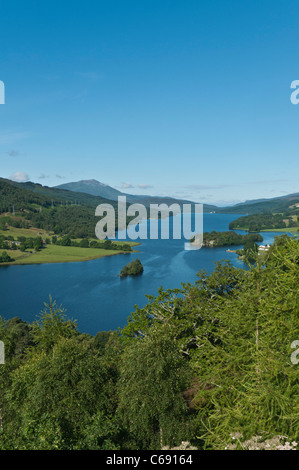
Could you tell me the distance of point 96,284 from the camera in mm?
56781

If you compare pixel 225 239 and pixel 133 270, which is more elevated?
pixel 225 239

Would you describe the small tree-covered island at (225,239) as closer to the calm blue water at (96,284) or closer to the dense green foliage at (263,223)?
the calm blue water at (96,284)

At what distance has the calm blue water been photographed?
43688 mm

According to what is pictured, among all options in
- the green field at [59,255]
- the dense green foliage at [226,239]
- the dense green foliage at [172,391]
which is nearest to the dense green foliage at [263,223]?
the dense green foliage at [226,239]

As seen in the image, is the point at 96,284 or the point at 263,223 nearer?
the point at 96,284

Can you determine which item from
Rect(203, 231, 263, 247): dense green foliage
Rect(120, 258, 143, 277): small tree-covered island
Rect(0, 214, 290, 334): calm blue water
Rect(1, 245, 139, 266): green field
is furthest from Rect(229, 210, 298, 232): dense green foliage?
Rect(120, 258, 143, 277): small tree-covered island

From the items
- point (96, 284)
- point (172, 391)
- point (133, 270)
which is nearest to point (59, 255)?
point (96, 284)

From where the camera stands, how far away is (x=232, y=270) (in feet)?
57.1

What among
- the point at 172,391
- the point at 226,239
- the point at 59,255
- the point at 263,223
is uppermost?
the point at 263,223

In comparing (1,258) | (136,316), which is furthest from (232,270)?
(1,258)

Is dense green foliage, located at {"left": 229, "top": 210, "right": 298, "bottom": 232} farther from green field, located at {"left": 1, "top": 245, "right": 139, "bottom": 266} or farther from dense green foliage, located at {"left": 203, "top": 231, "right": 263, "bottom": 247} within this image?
green field, located at {"left": 1, "top": 245, "right": 139, "bottom": 266}

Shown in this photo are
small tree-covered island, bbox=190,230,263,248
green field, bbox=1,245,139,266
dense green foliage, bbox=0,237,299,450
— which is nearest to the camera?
dense green foliage, bbox=0,237,299,450

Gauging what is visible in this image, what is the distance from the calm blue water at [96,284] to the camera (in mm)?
43688

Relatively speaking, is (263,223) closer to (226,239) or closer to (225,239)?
(226,239)
